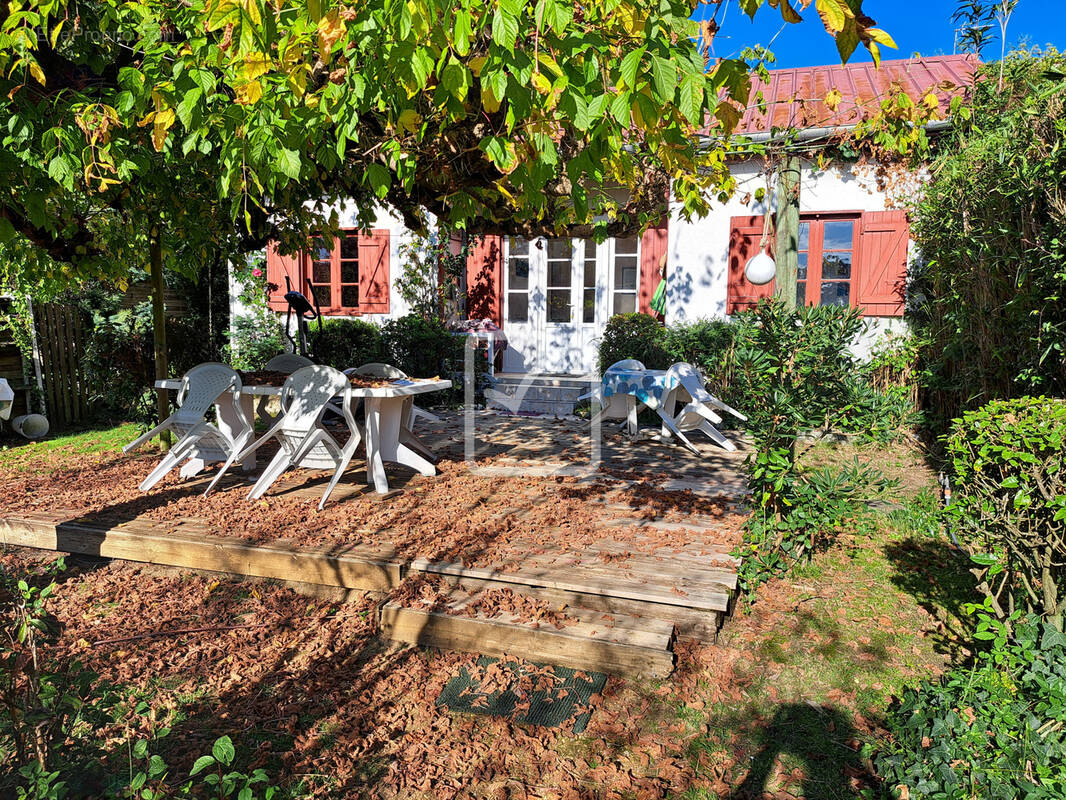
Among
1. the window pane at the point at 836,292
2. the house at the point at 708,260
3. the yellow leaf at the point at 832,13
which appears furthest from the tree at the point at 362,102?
the window pane at the point at 836,292

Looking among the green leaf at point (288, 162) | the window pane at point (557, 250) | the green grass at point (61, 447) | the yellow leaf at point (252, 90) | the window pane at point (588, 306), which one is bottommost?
the green grass at point (61, 447)

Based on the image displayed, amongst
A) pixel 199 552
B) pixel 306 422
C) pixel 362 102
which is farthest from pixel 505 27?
pixel 306 422

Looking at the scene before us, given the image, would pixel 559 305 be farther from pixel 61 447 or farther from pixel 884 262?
pixel 61 447

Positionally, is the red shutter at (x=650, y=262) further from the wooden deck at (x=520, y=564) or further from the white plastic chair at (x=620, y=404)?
the wooden deck at (x=520, y=564)

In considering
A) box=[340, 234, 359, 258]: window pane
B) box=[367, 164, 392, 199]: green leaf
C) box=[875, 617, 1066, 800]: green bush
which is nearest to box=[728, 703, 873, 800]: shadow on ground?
box=[875, 617, 1066, 800]: green bush

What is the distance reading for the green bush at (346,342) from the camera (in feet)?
30.7

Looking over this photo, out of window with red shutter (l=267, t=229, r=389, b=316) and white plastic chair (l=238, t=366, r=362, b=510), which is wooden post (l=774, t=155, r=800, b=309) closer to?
white plastic chair (l=238, t=366, r=362, b=510)

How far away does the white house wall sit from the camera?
821 centimetres

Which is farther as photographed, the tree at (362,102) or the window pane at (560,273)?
the window pane at (560,273)

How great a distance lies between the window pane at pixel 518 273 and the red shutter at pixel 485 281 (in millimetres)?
141

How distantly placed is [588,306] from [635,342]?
5.86 feet

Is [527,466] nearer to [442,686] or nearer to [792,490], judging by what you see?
[792,490]

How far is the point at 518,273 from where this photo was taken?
404 inches

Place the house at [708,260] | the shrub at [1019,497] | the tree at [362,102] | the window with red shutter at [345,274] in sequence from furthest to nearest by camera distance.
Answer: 1. the window with red shutter at [345,274]
2. the house at [708,260]
3. the shrub at [1019,497]
4. the tree at [362,102]
